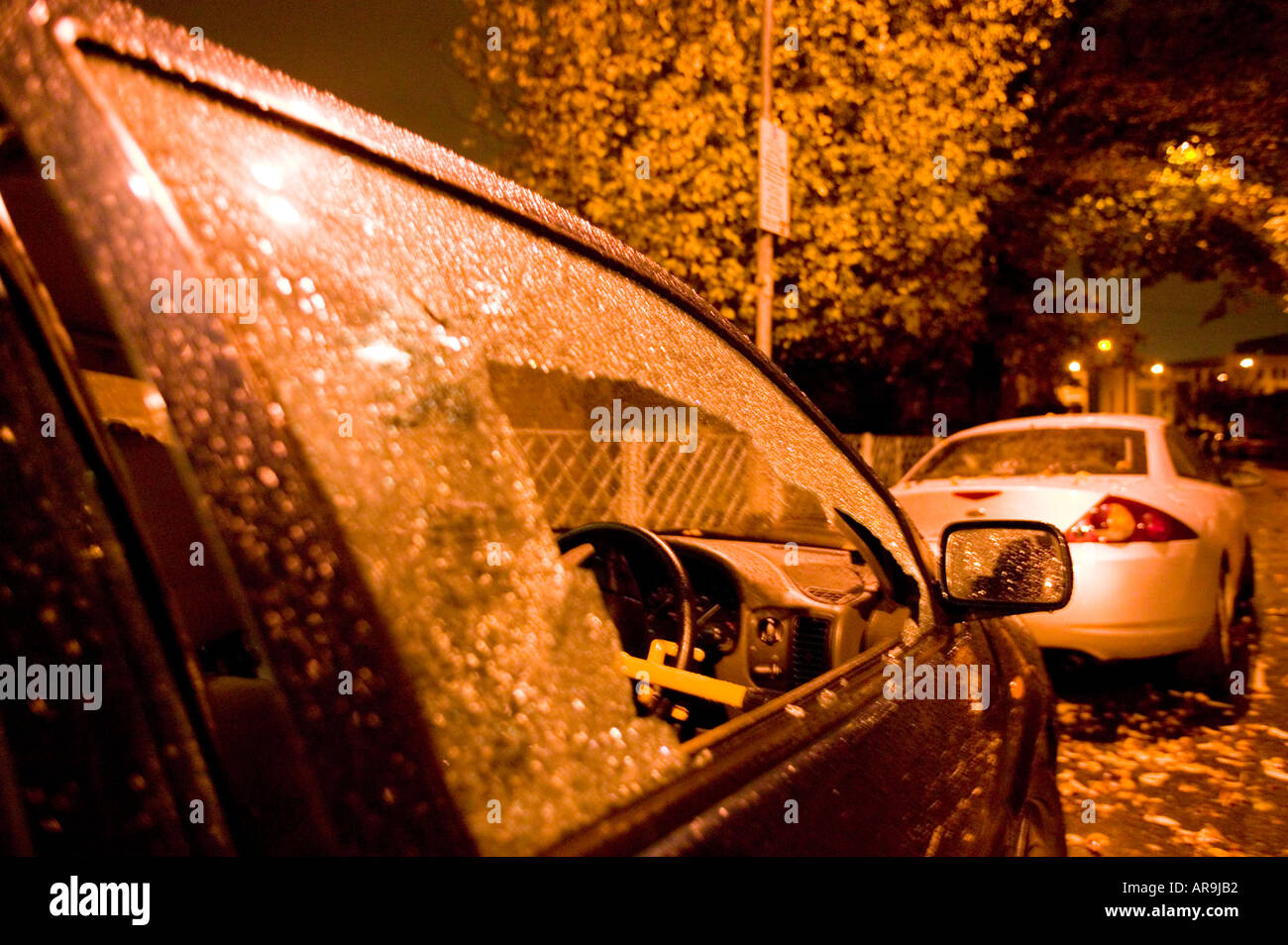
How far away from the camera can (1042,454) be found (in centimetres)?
557

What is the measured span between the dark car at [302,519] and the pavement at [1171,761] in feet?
8.32

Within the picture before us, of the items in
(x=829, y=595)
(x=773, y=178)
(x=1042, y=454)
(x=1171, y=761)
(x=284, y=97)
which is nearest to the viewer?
(x=284, y=97)

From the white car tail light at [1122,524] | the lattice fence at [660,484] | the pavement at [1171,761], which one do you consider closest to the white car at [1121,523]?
the white car tail light at [1122,524]

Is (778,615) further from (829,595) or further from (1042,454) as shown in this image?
(1042,454)

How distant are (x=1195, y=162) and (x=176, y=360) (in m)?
16.3

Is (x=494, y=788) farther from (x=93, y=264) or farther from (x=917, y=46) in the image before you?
(x=917, y=46)

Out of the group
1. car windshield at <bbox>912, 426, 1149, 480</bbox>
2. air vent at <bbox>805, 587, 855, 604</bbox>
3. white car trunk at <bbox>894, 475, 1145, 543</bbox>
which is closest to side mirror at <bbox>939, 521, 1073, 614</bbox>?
air vent at <bbox>805, 587, 855, 604</bbox>

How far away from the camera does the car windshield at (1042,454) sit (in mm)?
5289

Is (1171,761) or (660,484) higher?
(660,484)

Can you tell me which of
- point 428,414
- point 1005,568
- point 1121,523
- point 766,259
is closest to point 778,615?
point 1005,568

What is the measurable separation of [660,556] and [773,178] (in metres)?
6.31

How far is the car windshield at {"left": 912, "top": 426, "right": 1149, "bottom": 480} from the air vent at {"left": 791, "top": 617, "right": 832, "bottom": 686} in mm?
3642
